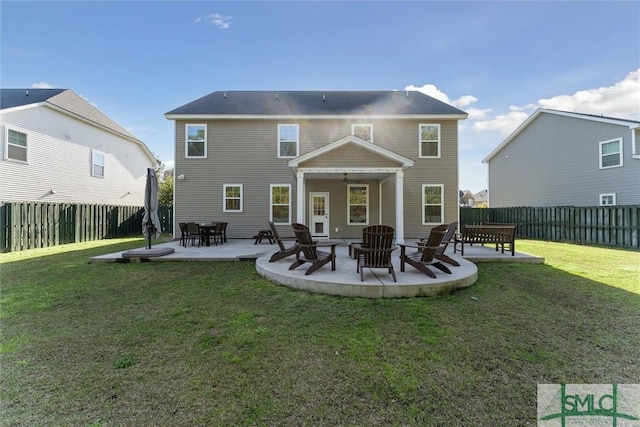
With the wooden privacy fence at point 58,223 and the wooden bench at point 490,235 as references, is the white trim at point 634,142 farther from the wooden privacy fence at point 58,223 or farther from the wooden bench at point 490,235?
the wooden privacy fence at point 58,223

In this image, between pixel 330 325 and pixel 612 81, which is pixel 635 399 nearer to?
pixel 330 325

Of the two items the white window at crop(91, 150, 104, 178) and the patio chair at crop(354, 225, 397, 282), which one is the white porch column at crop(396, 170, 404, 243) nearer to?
the patio chair at crop(354, 225, 397, 282)

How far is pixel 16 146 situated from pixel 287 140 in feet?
39.2

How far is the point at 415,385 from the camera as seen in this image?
2.34m

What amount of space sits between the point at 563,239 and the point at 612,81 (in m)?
8.67

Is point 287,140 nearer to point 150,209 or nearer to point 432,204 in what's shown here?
point 150,209

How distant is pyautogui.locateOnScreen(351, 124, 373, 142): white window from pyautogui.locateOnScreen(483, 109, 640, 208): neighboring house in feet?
38.8

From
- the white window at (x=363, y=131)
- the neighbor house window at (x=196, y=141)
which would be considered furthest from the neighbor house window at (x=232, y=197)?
the white window at (x=363, y=131)

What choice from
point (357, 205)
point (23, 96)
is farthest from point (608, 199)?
point (23, 96)

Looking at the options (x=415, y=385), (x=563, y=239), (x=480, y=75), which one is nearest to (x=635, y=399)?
(x=415, y=385)

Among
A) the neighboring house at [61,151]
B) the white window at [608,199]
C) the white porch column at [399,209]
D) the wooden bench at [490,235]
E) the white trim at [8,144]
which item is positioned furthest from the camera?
the white window at [608,199]

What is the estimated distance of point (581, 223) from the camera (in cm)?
1197

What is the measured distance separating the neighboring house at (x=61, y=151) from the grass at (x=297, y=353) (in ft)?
34.7

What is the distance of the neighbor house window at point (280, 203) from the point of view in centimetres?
1252
